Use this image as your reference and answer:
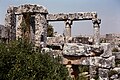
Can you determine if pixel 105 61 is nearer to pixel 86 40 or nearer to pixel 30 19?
pixel 30 19

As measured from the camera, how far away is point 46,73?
859 centimetres

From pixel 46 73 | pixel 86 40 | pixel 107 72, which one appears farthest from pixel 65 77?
pixel 86 40

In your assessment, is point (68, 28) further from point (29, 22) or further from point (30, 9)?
point (30, 9)

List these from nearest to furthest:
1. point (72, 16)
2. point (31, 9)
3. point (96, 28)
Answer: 1. point (31, 9)
2. point (72, 16)
3. point (96, 28)

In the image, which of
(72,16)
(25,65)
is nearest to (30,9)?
(25,65)

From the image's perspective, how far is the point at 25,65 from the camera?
335 inches

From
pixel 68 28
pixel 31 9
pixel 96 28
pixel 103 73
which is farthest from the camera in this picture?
pixel 68 28

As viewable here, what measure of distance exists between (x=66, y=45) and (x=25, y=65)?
4.04m

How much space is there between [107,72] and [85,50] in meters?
1.41

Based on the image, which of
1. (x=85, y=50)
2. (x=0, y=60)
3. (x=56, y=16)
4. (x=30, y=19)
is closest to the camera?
(x=0, y=60)

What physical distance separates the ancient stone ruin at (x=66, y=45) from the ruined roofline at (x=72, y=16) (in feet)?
25.2

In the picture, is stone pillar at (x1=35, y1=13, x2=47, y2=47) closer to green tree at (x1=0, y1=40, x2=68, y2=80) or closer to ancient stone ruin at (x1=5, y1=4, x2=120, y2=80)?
ancient stone ruin at (x1=5, y1=4, x2=120, y2=80)

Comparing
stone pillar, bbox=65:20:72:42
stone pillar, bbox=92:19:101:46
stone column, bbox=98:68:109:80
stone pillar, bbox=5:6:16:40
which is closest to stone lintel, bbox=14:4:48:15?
stone pillar, bbox=5:6:16:40

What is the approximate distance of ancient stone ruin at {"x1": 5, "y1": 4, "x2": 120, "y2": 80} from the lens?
39.5ft
